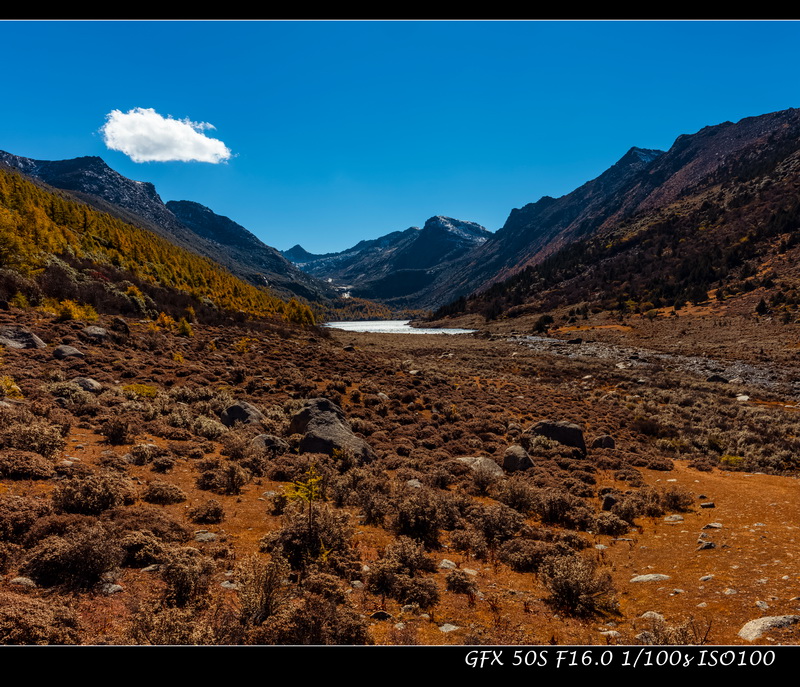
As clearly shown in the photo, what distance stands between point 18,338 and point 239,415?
1246 cm

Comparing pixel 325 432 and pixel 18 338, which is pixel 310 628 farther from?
pixel 18 338

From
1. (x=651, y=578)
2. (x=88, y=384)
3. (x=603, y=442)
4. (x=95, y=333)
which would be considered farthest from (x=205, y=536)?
(x=95, y=333)

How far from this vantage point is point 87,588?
496 centimetres

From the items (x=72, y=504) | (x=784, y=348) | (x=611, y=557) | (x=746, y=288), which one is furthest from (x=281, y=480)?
(x=746, y=288)

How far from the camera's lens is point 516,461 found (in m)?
15.0

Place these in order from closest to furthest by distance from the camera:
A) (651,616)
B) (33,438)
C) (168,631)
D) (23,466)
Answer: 1. (168,631)
2. (651,616)
3. (23,466)
4. (33,438)

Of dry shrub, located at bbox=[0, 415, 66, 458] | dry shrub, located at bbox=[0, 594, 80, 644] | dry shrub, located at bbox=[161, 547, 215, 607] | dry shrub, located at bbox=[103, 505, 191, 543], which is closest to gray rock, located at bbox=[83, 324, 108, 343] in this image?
dry shrub, located at bbox=[0, 415, 66, 458]

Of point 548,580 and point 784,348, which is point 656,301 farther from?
point 548,580

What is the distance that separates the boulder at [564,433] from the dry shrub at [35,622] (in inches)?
713

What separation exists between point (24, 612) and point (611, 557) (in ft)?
33.2

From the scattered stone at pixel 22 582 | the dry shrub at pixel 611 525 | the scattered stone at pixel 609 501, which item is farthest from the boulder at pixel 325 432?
the scattered stone at pixel 22 582

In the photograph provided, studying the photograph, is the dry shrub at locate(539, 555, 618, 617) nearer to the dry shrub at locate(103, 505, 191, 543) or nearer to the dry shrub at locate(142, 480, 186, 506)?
the dry shrub at locate(103, 505, 191, 543)

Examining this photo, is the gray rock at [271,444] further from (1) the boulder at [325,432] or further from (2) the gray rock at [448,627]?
(2) the gray rock at [448,627]

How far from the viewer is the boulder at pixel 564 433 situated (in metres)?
18.0
